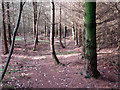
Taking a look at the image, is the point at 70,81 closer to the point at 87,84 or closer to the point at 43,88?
the point at 87,84

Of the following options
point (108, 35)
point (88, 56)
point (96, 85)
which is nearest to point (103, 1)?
A: point (108, 35)

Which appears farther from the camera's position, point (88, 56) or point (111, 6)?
point (111, 6)

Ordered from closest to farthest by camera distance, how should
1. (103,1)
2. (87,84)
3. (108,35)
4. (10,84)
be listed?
(87,84) → (10,84) → (108,35) → (103,1)

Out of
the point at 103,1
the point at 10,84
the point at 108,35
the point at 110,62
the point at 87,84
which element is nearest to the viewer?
the point at 87,84

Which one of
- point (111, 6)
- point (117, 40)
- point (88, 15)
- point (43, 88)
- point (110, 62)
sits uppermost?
point (111, 6)

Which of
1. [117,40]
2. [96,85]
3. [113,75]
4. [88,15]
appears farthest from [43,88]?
[117,40]

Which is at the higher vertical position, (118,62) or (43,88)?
(118,62)

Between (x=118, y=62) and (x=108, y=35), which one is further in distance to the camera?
(x=108, y=35)

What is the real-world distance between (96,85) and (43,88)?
2.25 meters

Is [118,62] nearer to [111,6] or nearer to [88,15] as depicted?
[88,15]

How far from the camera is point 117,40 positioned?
7.12 m

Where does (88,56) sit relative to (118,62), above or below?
above

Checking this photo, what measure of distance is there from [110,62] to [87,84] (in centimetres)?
263

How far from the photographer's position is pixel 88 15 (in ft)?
18.0
